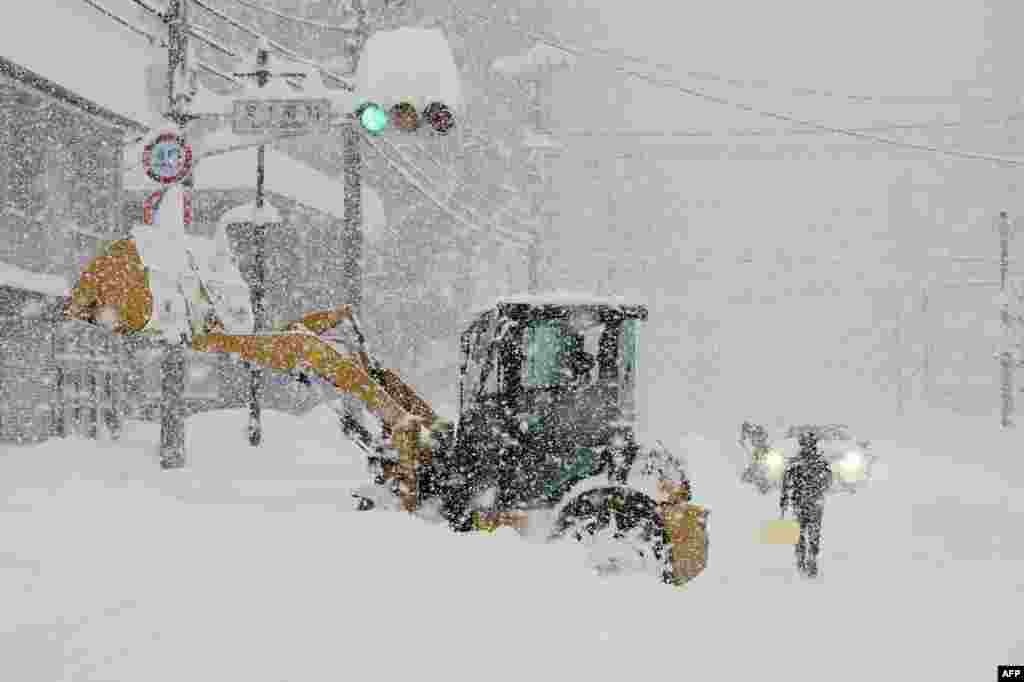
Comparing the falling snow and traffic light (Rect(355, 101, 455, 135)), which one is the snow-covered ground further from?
traffic light (Rect(355, 101, 455, 135))

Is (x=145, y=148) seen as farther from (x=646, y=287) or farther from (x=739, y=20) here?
(x=739, y=20)

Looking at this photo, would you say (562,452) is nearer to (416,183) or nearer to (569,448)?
(569,448)

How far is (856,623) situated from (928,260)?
66.7m

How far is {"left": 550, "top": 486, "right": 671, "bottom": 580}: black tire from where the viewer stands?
8.23m

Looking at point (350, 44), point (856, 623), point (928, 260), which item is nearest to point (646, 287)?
point (928, 260)

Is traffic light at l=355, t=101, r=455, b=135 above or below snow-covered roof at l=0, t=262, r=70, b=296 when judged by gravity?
above

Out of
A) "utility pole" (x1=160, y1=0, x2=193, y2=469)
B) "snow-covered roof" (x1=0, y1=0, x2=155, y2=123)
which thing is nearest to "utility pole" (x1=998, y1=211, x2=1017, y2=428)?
"snow-covered roof" (x1=0, y1=0, x2=155, y2=123)

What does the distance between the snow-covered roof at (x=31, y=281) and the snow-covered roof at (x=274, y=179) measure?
6152 millimetres

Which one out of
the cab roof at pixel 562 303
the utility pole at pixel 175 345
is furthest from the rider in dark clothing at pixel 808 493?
the utility pole at pixel 175 345

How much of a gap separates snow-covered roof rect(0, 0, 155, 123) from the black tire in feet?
32.9

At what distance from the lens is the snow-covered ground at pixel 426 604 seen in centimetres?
573

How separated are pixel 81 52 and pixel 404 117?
31.8ft

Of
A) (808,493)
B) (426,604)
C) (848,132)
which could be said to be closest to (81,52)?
(848,132)

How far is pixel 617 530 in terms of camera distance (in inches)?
328
